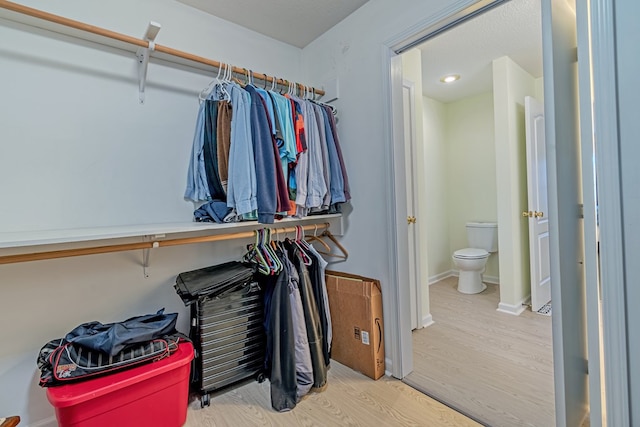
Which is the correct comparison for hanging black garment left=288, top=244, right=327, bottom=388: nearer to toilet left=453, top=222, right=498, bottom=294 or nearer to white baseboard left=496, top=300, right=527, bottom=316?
white baseboard left=496, top=300, right=527, bottom=316

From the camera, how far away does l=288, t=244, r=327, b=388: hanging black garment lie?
5.66 feet

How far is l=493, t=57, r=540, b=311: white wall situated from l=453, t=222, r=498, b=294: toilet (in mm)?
371

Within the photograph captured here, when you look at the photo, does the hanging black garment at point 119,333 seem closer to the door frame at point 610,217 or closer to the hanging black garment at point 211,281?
the hanging black garment at point 211,281

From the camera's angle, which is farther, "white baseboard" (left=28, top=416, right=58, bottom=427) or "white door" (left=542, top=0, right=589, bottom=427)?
"white baseboard" (left=28, top=416, right=58, bottom=427)

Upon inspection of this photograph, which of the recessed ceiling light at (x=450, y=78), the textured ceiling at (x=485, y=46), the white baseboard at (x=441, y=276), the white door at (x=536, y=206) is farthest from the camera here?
the white baseboard at (x=441, y=276)

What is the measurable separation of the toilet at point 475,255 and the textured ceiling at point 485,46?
5.35ft

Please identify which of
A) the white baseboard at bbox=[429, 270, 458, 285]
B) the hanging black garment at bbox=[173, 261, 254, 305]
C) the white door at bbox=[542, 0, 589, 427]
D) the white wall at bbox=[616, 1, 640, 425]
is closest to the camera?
the white wall at bbox=[616, 1, 640, 425]

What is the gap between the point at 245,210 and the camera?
1.53 meters

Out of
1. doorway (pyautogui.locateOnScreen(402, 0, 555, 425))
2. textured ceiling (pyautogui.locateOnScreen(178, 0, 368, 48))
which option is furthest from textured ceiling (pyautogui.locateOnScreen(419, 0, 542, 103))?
textured ceiling (pyautogui.locateOnScreen(178, 0, 368, 48))

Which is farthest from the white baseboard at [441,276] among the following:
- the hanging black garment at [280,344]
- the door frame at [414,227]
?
the hanging black garment at [280,344]

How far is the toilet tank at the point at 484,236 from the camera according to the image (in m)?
3.49

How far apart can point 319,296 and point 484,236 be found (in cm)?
249

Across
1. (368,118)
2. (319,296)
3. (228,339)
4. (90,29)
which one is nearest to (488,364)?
(319,296)

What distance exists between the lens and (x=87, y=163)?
5.08ft
